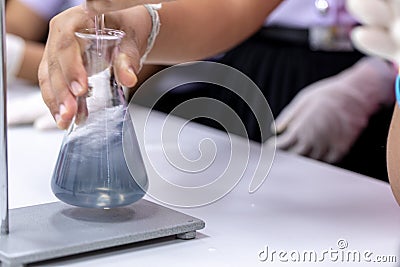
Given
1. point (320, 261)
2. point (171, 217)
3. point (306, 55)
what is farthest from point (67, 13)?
point (306, 55)

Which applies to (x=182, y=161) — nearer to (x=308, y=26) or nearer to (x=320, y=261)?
(x=320, y=261)

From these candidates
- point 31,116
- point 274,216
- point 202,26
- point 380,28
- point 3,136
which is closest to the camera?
point 380,28

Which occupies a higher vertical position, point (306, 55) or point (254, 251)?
point (306, 55)

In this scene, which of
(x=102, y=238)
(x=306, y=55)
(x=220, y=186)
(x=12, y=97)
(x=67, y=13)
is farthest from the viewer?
(x=306, y=55)

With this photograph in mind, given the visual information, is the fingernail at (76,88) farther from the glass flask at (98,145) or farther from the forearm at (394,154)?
the forearm at (394,154)

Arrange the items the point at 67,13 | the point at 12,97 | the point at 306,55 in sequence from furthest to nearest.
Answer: the point at 306,55
the point at 12,97
the point at 67,13

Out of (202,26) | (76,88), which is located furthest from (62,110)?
(202,26)

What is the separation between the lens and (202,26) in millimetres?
1031

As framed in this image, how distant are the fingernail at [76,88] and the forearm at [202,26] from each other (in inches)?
10.6

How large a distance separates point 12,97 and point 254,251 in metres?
0.77

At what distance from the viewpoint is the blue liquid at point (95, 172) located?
684 mm

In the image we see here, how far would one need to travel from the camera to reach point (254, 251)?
70 cm

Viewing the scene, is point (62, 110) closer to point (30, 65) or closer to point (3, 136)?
point (3, 136)

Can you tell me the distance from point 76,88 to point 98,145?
0.05 metres
